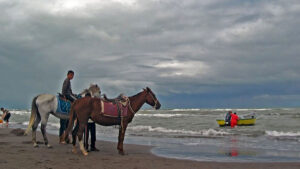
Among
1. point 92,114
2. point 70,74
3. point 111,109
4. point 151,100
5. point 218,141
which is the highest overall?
point 70,74

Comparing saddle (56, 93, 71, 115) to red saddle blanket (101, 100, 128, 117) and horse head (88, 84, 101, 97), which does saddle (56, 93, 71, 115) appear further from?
red saddle blanket (101, 100, 128, 117)

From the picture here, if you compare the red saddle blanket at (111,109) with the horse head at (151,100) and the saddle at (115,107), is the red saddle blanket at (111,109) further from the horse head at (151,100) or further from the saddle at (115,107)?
the horse head at (151,100)

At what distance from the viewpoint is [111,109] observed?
9.27 m

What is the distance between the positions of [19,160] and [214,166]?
4.78 metres

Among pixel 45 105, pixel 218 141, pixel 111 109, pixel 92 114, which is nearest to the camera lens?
pixel 92 114

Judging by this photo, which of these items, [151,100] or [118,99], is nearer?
[118,99]

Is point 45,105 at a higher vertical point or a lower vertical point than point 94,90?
lower

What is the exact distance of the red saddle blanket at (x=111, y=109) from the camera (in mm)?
9188

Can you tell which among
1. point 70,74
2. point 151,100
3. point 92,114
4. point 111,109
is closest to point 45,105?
point 70,74

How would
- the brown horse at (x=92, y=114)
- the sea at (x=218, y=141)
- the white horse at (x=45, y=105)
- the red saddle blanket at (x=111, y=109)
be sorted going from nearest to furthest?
the brown horse at (x=92, y=114)
the red saddle blanket at (x=111, y=109)
the sea at (x=218, y=141)
the white horse at (x=45, y=105)

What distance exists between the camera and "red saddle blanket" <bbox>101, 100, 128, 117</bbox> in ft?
30.1

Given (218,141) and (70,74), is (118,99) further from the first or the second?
(218,141)

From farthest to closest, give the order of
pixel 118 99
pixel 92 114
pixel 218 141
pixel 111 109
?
pixel 218 141 < pixel 118 99 < pixel 111 109 < pixel 92 114

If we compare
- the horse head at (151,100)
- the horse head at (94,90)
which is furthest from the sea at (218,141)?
the horse head at (94,90)
